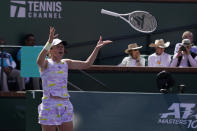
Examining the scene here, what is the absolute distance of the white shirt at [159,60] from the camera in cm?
1071

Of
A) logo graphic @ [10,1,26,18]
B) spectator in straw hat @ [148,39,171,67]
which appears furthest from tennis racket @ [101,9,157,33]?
logo graphic @ [10,1,26,18]

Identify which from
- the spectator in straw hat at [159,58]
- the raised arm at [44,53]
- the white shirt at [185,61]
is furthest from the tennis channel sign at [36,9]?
the raised arm at [44,53]

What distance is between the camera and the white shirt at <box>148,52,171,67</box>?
1071cm

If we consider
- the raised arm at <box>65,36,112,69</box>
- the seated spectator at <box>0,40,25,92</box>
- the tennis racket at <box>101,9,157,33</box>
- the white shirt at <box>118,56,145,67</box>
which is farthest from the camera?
the tennis racket at <box>101,9,157,33</box>

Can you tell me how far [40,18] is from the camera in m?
12.1

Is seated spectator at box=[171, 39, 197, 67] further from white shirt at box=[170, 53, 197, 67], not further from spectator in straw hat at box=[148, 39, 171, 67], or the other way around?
spectator in straw hat at box=[148, 39, 171, 67]

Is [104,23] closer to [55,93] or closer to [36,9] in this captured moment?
[36,9]

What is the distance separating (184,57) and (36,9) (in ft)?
9.86

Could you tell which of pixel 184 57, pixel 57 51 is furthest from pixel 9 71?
pixel 57 51

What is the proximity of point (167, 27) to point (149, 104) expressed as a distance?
3581 mm

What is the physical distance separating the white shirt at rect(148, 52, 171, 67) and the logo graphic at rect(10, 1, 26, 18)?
2594 mm

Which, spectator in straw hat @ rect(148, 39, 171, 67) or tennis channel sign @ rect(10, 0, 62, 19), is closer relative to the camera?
spectator in straw hat @ rect(148, 39, 171, 67)

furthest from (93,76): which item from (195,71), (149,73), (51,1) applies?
(51,1)

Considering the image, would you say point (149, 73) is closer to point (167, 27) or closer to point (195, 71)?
point (195, 71)
